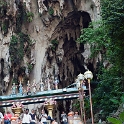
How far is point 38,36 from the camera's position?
19.2 m

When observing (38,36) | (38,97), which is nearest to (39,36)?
(38,36)

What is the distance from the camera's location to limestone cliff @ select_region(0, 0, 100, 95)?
59.4ft

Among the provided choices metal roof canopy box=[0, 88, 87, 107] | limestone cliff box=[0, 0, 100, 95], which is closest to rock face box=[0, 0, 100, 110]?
limestone cliff box=[0, 0, 100, 95]

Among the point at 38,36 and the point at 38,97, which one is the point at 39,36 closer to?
the point at 38,36

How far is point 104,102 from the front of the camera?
1268cm

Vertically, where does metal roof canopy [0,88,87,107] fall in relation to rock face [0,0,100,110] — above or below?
below

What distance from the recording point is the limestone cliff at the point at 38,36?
59.4ft

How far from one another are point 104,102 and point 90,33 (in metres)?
3.84

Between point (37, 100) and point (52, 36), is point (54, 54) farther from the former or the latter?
point (37, 100)

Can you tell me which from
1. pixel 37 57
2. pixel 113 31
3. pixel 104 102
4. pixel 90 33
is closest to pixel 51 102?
pixel 104 102

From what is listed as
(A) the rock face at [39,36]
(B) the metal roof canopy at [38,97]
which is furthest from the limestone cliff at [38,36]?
(B) the metal roof canopy at [38,97]

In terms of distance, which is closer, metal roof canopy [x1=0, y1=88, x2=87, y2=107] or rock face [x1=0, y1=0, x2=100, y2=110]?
metal roof canopy [x1=0, y1=88, x2=87, y2=107]

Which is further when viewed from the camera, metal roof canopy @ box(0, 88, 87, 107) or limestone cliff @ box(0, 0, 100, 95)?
limestone cliff @ box(0, 0, 100, 95)

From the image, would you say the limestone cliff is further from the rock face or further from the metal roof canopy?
the metal roof canopy
